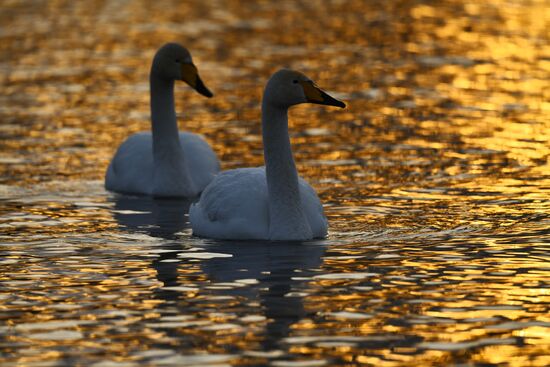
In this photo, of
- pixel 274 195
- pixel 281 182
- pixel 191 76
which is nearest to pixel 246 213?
pixel 274 195

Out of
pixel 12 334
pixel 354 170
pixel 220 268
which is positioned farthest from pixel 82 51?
pixel 12 334

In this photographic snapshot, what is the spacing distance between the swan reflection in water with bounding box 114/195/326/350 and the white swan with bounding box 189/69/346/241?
137 millimetres

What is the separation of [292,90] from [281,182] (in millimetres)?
874

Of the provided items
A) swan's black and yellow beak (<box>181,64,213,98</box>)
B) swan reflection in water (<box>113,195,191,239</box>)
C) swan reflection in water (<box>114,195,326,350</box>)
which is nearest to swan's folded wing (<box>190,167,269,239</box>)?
swan reflection in water (<box>114,195,326,350</box>)

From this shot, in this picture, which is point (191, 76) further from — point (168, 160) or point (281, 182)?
point (281, 182)

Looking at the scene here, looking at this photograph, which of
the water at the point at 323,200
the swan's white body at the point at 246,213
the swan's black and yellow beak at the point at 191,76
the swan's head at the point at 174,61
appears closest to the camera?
the water at the point at 323,200

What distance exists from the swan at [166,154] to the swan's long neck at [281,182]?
128 inches

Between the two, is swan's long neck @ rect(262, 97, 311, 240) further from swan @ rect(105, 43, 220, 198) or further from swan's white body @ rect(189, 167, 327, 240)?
swan @ rect(105, 43, 220, 198)

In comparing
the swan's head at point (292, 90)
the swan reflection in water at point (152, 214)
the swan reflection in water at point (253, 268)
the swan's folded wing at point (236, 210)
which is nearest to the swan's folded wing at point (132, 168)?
the swan reflection in water at point (152, 214)

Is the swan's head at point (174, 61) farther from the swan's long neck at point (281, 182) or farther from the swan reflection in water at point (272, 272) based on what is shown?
the swan reflection in water at point (272, 272)

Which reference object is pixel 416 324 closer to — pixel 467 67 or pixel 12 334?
pixel 12 334

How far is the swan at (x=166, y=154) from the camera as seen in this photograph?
1805 cm

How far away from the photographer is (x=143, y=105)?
25.0 metres

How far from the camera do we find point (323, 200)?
17.2 m
